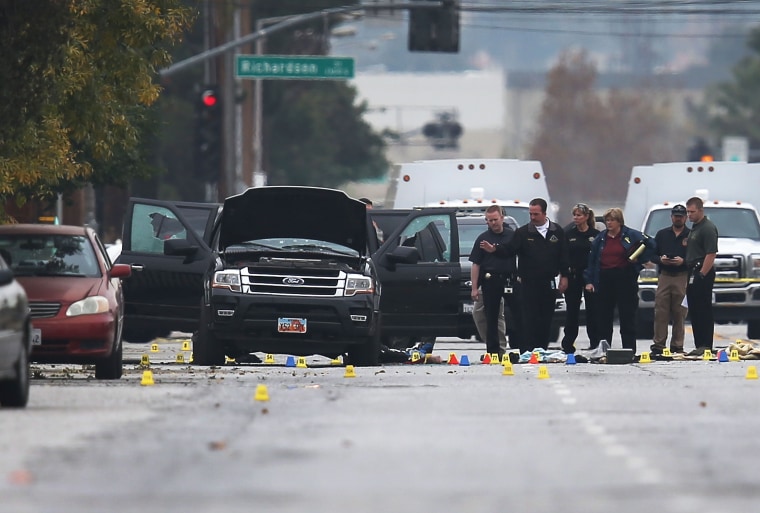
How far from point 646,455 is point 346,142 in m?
74.0

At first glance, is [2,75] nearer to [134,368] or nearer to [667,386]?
[134,368]

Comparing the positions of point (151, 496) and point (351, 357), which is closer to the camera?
point (151, 496)

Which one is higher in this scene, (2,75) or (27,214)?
(2,75)

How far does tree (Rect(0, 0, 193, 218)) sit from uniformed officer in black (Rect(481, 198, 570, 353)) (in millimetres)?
4584

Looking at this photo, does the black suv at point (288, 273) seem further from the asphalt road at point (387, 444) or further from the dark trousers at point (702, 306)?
the dark trousers at point (702, 306)

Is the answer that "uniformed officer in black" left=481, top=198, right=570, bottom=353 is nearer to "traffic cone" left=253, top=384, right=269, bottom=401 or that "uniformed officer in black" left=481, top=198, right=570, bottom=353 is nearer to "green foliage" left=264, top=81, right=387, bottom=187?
"traffic cone" left=253, top=384, right=269, bottom=401

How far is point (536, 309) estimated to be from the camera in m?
23.1

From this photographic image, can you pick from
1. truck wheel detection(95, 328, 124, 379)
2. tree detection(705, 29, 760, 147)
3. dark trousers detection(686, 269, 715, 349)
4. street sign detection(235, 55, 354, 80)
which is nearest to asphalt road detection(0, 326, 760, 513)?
truck wheel detection(95, 328, 124, 379)

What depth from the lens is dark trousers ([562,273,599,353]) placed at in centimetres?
2336

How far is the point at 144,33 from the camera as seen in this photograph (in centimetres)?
2353

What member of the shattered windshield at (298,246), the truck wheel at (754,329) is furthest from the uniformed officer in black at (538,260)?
the truck wheel at (754,329)

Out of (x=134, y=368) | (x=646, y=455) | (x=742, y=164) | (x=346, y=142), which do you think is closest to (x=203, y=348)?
(x=134, y=368)

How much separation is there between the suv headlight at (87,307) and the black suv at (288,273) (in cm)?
183

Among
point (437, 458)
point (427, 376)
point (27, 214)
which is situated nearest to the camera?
point (437, 458)
